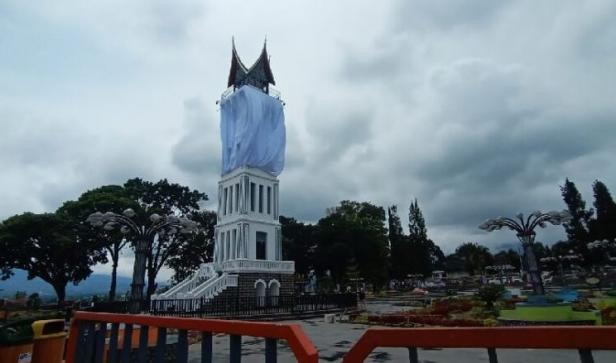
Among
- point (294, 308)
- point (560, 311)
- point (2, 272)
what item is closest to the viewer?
point (560, 311)

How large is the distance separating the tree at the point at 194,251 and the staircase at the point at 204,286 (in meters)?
11.6

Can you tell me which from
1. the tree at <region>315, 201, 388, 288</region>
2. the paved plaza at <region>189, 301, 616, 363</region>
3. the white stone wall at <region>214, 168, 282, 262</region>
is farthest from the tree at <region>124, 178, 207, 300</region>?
the paved plaza at <region>189, 301, 616, 363</region>

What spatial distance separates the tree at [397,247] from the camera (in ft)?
217

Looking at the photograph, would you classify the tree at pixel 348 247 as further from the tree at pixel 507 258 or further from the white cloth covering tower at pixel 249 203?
the tree at pixel 507 258

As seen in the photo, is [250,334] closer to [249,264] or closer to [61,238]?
[249,264]

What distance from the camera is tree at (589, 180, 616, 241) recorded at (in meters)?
58.0

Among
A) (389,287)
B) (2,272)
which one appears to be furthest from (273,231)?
(389,287)

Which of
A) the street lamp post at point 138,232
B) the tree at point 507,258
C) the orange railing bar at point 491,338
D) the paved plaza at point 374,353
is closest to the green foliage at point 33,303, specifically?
the street lamp post at point 138,232

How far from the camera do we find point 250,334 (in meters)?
2.32

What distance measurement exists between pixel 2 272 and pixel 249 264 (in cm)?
2228

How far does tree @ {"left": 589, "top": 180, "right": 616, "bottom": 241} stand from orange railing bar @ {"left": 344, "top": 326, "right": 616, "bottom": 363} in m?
71.0

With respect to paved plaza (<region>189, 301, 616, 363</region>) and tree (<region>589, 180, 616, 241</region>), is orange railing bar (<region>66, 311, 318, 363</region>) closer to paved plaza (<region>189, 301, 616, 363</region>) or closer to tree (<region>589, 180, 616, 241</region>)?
paved plaza (<region>189, 301, 616, 363</region>)

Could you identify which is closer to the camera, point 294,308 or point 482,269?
point 294,308

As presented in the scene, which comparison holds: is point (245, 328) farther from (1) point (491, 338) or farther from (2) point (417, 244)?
(2) point (417, 244)
